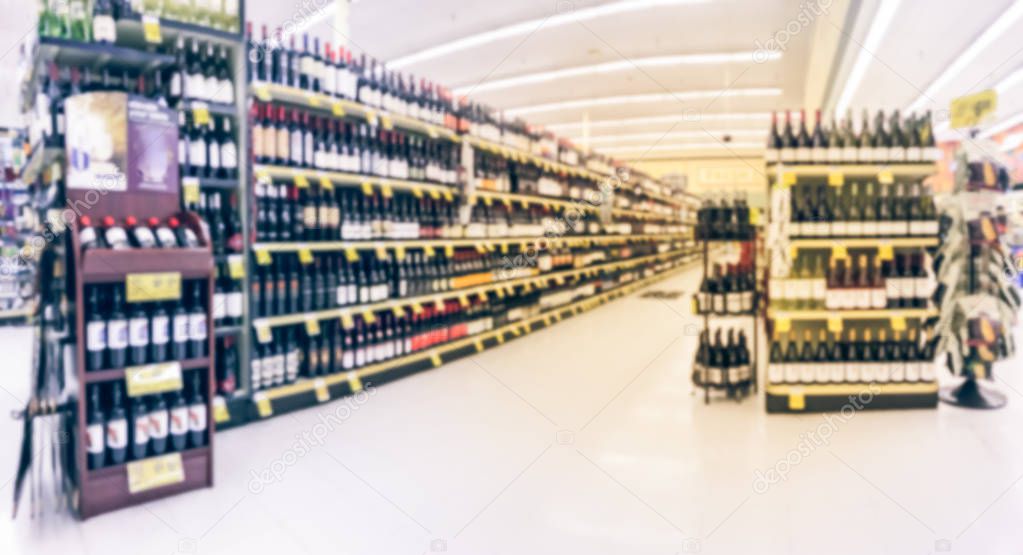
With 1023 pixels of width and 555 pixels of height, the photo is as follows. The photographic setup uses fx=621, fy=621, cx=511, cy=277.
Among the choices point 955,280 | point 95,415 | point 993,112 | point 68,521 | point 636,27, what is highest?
point 636,27

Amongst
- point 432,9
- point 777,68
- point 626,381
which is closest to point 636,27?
point 432,9

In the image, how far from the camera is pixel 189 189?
11.5 feet

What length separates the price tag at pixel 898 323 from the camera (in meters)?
4.06

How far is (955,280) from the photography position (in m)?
4.36

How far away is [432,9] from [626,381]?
624 centimetres

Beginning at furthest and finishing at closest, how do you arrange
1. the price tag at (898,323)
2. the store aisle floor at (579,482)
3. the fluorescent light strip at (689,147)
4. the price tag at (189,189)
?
the fluorescent light strip at (689,147) < the price tag at (898,323) < the price tag at (189,189) < the store aisle floor at (579,482)

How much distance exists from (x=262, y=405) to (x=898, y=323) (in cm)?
418

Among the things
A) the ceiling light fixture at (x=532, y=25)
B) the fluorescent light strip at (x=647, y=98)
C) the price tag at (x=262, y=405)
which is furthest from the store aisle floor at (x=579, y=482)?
the fluorescent light strip at (x=647, y=98)

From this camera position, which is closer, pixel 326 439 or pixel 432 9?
pixel 326 439

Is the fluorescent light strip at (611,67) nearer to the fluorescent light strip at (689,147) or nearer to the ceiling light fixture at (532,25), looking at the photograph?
the ceiling light fixture at (532,25)

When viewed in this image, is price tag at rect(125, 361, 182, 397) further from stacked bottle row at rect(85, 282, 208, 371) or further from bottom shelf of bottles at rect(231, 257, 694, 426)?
bottom shelf of bottles at rect(231, 257, 694, 426)

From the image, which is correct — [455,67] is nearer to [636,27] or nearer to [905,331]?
[636,27]

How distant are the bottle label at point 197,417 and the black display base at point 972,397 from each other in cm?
476

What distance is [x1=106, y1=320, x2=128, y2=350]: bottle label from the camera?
2.68 metres
